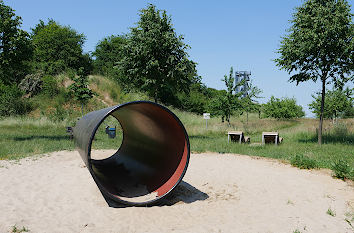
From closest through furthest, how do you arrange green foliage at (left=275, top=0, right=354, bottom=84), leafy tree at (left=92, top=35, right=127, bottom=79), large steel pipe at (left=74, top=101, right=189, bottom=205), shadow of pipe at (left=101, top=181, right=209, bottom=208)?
1. large steel pipe at (left=74, top=101, right=189, bottom=205)
2. shadow of pipe at (left=101, top=181, right=209, bottom=208)
3. green foliage at (left=275, top=0, right=354, bottom=84)
4. leafy tree at (left=92, top=35, right=127, bottom=79)

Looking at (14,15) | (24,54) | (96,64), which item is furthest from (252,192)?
(96,64)

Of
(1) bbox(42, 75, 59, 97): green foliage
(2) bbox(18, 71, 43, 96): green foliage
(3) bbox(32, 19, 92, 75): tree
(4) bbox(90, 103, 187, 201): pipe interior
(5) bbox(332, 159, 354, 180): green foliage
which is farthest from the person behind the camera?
(3) bbox(32, 19, 92, 75): tree

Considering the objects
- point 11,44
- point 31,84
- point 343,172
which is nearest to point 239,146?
point 343,172

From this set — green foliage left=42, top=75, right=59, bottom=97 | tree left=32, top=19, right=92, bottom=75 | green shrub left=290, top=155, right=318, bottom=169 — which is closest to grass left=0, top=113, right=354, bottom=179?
green shrub left=290, top=155, right=318, bottom=169

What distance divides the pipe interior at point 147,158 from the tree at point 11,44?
9.29 m

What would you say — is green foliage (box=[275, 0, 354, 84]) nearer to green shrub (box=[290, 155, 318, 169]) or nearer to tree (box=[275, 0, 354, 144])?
tree (box=[275, 0, 354, 144])

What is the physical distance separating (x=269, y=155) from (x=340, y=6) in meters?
8.39

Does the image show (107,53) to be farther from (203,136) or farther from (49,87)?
(203,136)

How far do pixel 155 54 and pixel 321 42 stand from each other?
8348 millimetres

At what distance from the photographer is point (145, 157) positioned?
797cm

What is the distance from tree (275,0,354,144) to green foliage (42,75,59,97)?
2455cm

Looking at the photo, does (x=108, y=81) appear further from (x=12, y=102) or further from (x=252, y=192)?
(x=252, y=192)

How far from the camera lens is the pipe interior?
6.33 metres

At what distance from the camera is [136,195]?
6285mm
